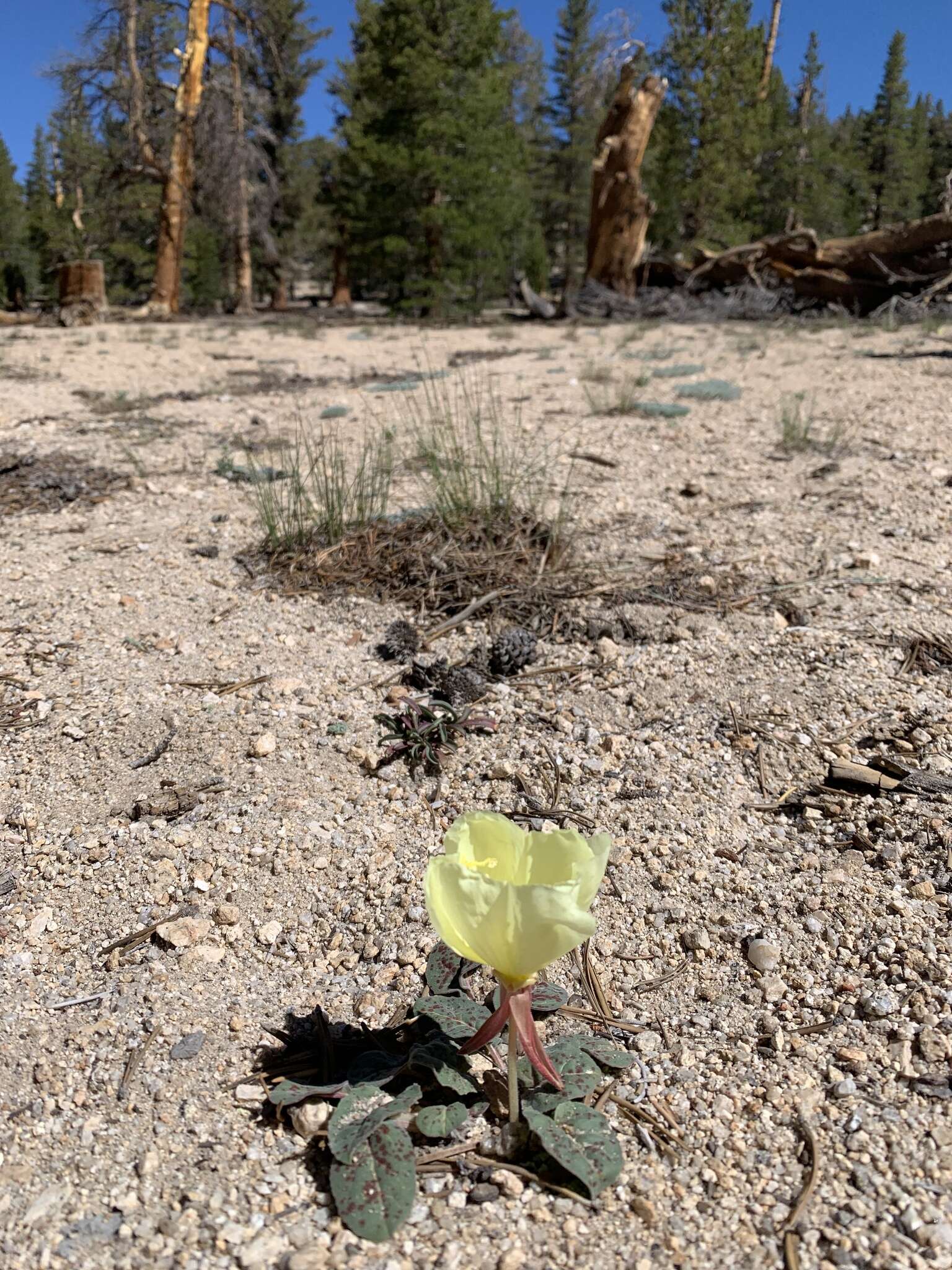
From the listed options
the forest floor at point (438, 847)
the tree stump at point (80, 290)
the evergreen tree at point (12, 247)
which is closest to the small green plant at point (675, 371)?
Answer: the forest floor at point (438, 847)

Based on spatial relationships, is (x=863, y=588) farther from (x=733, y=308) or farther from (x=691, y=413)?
(x=733, y=308)

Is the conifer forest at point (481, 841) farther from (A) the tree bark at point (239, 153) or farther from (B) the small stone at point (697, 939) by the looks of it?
(A) the tree bark at point (239, 153)

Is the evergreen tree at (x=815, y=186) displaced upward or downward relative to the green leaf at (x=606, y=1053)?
upward

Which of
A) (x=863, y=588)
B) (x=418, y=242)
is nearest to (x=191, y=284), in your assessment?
(x=418, y=242)

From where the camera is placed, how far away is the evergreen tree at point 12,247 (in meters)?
24.2

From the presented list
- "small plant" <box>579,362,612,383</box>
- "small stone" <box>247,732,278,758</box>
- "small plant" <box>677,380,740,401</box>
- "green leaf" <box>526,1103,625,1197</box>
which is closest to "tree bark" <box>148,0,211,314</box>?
"small plant" <box>579,362,612,383</box>

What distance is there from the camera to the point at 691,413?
5242 millimetres

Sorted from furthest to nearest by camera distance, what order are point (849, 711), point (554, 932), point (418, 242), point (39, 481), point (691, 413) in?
1. point (418, 242)
2. point (691, 413)
3. point (39, 481)
4. point (849, 711)
5. point (554, 932)

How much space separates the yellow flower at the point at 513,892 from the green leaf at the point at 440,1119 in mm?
250

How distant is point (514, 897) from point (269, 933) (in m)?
0.76

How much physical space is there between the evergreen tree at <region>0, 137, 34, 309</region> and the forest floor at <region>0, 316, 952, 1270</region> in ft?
82.4

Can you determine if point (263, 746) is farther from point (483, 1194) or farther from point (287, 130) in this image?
point (287, 130)

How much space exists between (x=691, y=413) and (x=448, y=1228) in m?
4.86

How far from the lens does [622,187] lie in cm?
1361
